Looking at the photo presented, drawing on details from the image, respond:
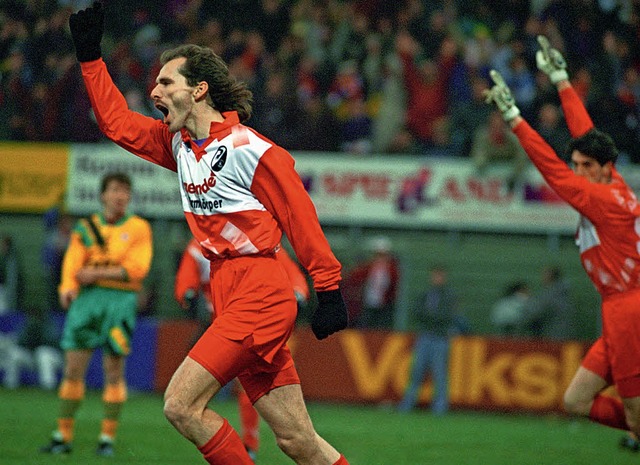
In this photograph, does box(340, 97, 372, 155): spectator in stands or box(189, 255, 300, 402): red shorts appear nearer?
box(189, 255, 300, 402): red shorts

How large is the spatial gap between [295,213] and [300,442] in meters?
1.17

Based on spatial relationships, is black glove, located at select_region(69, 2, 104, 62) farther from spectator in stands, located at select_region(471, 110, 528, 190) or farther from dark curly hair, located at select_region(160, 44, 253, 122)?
spectator in stands, located at select_region(471, 110, 528, 190)

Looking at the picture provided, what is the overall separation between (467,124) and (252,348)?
38.7 feet

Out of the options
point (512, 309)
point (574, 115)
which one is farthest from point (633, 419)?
point (512, 309)

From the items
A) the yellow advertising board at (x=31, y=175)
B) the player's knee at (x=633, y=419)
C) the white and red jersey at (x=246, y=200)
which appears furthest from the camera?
the yellow advertising board at (x=31, y=175)

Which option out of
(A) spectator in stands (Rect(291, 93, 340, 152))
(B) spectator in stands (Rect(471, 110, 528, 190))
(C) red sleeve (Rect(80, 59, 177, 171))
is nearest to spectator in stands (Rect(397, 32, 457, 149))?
(B) spectator in stands (Rect(471, 110, 528, 190))

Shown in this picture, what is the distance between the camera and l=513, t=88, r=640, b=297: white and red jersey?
7.82m

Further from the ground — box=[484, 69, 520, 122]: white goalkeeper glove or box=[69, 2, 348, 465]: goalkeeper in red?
box=[484, 69, 520, 122]: white goalkeeper glove

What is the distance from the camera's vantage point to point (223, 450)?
5.57m

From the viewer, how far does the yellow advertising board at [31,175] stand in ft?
57.7

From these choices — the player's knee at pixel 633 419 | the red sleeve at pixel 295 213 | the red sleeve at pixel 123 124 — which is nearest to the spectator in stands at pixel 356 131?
the player's knee at pixel 633 419

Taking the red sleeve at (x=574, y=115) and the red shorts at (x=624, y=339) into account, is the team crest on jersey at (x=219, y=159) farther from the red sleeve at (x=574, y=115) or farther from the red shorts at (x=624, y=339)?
the red sleeve at (x=574, y=115)

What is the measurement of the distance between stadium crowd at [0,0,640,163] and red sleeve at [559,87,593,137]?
24.7 ft

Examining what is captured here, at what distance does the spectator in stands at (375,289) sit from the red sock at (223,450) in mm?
10211
